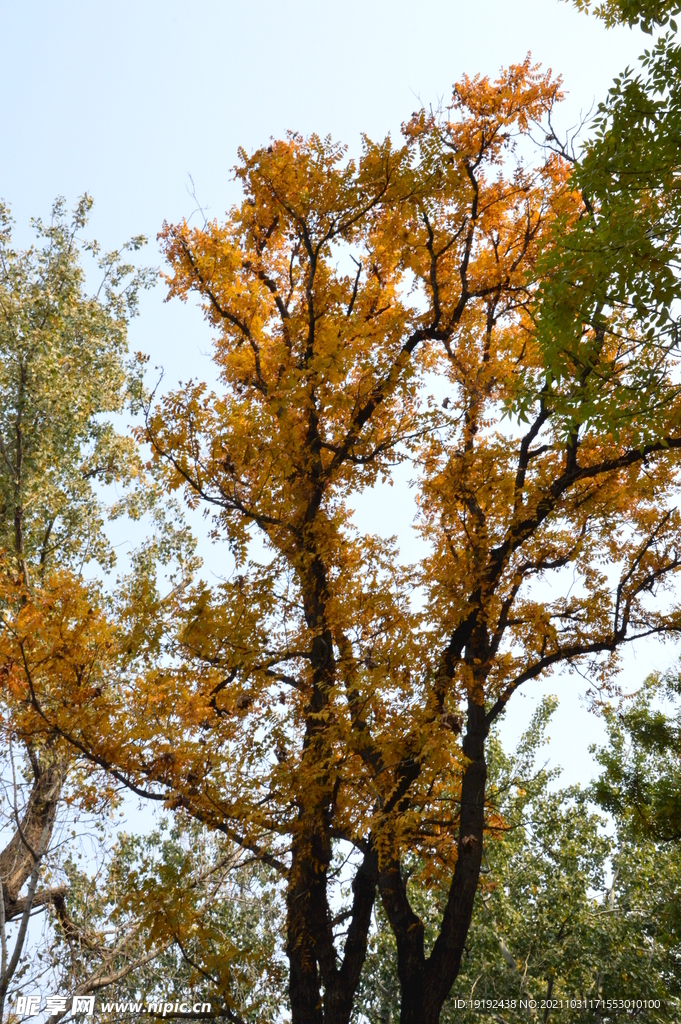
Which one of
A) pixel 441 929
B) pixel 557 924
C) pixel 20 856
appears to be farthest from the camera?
pixel 557 924

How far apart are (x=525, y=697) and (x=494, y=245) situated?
14.6 ft

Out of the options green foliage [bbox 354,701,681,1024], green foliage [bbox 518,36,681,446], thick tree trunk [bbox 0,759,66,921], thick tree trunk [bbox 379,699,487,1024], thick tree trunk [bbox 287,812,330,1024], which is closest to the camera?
green foliage [bbox 518,36,681,446]

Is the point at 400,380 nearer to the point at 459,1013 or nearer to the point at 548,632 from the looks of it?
the point at 548,632

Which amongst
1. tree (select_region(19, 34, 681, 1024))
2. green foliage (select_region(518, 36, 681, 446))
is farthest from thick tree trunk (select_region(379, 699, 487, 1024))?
green foliage (select_region(518, 36, 681, 446))

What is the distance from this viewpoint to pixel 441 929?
6336 mm

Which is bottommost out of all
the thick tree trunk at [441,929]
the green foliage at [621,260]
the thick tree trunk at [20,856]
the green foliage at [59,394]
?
the thick tree trunk at [441,929]

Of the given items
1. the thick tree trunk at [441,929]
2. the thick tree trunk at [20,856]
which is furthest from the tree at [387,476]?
the thick tree trunk at [20,856]

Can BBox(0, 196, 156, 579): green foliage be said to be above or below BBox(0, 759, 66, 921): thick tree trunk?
above

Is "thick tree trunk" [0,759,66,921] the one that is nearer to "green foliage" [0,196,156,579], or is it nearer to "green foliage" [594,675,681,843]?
"green foliage" [0,196,156,579]

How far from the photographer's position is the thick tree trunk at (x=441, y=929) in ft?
20.0

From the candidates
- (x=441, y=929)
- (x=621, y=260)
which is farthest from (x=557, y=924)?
(x=621, y=260)

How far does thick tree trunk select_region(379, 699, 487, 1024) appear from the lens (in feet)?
20.0

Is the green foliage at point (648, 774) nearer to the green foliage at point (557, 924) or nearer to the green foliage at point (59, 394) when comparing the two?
the green foliage at point (557, 924)

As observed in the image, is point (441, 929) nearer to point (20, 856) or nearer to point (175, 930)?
point (175, 930)
